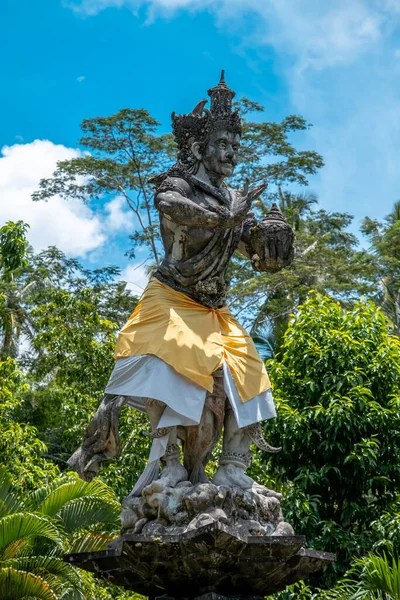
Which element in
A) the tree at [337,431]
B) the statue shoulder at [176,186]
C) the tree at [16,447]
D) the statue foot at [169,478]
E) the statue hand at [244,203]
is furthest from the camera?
the tree at [16,447]

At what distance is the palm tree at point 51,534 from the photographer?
9.12 m

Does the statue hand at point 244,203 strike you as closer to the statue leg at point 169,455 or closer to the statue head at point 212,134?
the statue head at point 212,134

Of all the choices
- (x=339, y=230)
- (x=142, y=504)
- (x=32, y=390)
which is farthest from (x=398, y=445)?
(x=339, y=230)

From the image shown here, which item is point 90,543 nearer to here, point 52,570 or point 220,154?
point 52,570

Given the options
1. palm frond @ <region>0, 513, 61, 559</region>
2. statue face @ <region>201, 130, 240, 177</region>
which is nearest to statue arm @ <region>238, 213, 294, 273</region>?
statue face @ <region>201, 130, 240, 177</region>

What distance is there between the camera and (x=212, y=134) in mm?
7762

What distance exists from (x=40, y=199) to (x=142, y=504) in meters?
18.3

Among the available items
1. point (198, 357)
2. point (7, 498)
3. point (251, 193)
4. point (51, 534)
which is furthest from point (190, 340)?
point (7, 498)

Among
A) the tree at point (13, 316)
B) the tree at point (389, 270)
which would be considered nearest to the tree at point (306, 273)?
the tree at point (389, 270)

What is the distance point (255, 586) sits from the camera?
22.5 ft

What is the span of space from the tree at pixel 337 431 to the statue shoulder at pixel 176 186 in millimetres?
4660

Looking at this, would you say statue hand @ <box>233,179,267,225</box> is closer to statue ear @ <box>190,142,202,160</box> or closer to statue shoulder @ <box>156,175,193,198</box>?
statue shoulder @ <box>156,175,193,198</box>

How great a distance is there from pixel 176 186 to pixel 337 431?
4988mm

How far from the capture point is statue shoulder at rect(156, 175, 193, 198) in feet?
24.5
